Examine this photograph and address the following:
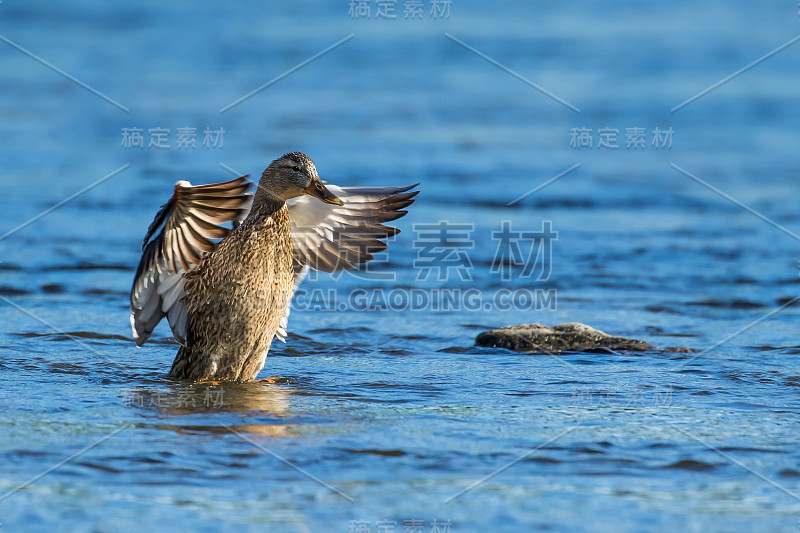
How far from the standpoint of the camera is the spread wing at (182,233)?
255 inches

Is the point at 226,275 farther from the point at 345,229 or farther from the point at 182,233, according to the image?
the point at 345,229

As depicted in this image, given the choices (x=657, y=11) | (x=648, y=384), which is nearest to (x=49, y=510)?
(x=648, y=384)

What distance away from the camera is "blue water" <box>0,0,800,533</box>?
4770 mm

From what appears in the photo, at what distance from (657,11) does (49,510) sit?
79.8 ft

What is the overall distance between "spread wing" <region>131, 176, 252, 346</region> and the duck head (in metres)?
0.27

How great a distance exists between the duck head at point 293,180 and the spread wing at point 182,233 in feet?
0.89

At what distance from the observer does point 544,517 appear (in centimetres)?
446

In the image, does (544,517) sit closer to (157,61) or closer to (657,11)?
(157,61)

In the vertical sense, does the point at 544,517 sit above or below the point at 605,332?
below

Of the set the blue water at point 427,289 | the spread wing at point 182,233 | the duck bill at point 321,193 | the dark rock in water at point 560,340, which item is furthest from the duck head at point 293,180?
the dark rock in water at point 560,340

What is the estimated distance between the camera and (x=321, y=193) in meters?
6.98

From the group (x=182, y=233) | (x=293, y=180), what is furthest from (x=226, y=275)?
(x=293, y=180)

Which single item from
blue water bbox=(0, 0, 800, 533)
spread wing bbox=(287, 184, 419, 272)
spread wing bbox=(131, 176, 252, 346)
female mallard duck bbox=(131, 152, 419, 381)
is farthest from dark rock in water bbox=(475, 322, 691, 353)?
spread wing bbox=(131, 176, 252, 346)

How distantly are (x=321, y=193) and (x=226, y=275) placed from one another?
2.70ft
